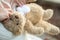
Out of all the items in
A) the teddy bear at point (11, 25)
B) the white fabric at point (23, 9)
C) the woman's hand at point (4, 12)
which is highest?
the white fabric at point (23, 9)

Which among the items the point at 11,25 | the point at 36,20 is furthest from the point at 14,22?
the point at 36,20

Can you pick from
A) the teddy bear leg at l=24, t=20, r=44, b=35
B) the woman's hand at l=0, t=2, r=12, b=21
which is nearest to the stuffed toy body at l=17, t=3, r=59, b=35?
the teddy bear leg at l=24, t=20, r=44, b=35

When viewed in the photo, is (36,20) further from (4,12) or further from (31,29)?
(4,12)

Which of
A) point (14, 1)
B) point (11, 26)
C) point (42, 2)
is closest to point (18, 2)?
point (14, 1)

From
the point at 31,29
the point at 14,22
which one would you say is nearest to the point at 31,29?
the point at 31,29

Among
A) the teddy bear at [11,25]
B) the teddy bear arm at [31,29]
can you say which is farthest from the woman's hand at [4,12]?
the teddy bear arm at [31,29]

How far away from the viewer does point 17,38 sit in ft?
2.01

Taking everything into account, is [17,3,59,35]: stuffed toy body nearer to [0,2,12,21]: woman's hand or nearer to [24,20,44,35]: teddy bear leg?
[24,20,44,35]: teddy bear leg

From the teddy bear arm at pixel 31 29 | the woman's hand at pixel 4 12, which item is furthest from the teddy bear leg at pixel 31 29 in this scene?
the woman's hand at pixel 4 12

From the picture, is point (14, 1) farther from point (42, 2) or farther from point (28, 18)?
point (42, 2)

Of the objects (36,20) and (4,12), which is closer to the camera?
(4,12)

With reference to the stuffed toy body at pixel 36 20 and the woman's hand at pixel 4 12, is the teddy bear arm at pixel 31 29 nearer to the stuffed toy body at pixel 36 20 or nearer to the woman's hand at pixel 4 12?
the stuffed toy body at pixel 36 20

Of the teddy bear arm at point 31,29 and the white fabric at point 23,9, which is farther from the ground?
the white fabric at point 23,9

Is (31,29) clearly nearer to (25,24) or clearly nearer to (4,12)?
(25,24)
